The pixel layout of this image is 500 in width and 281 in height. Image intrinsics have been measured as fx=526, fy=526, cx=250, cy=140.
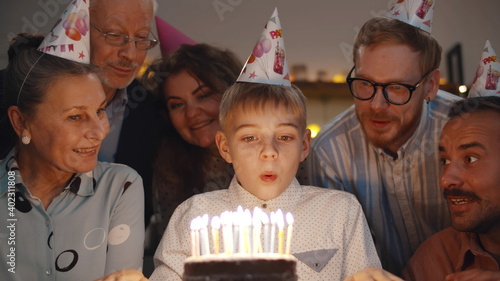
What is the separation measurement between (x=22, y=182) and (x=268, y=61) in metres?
0.95

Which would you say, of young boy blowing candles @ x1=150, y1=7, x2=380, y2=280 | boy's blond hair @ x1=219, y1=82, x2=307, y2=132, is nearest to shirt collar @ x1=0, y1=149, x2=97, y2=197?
young boy blowing candles @ x1=150, y1=7, x2=380, y2=280

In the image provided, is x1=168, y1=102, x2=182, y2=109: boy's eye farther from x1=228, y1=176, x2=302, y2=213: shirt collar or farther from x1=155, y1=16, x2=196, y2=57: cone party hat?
x1=228, y1=176, x2=302, y2=213: shirt collar

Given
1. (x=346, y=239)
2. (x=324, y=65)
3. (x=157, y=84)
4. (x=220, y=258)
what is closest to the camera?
(x=220, y=258)

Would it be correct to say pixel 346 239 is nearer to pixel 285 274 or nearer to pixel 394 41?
pixel 285 274

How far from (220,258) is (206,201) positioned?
2.55 feet

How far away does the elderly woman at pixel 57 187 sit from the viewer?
177 centimetres

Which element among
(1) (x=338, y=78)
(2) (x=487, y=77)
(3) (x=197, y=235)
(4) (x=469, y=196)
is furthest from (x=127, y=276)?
(1) (x=338, y=78)

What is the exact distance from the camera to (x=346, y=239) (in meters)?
1.72

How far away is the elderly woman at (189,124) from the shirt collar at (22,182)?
59cm

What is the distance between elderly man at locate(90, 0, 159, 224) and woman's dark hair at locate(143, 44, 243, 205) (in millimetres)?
80

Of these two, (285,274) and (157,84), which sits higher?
(157,84)

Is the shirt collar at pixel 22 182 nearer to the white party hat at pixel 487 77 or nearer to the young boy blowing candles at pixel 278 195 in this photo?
the young boy blowing candles at pixel 278 195

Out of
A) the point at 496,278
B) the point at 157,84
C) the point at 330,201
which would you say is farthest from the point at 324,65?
the point at 496,278

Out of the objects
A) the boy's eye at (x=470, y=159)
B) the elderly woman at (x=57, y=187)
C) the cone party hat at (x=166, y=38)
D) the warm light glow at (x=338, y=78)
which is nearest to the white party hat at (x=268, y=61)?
the elderly woman at (x=57, y=187)
